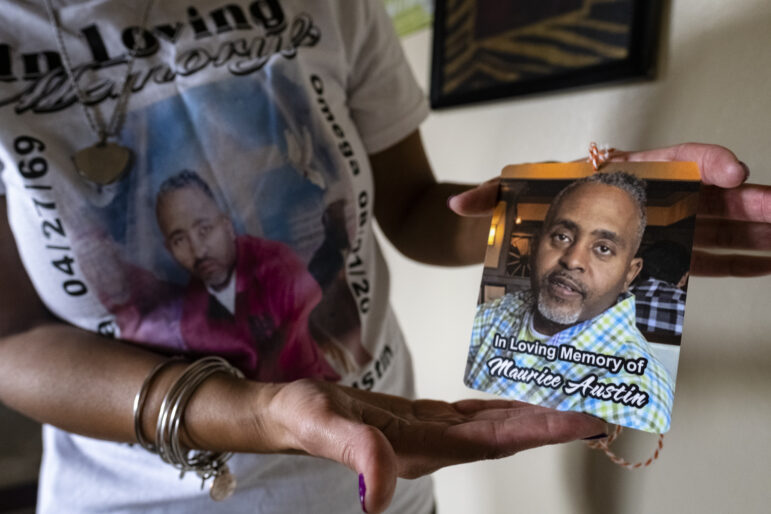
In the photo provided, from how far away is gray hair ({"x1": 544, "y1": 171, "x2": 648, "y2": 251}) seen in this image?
1.01 ft

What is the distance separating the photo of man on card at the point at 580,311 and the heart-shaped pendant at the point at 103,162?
0.30 meters

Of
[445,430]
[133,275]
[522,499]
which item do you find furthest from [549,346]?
[133,275]

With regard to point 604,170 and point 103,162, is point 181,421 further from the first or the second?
point 604,170

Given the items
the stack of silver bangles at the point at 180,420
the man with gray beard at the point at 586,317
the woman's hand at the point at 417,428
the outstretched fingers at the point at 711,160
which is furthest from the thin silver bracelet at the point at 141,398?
the outstretched fingers at the point at 711,160

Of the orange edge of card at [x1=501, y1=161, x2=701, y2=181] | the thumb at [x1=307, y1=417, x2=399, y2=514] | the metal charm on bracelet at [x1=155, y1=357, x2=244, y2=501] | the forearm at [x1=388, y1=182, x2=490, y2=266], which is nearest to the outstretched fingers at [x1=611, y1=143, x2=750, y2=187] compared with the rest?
the orange edge of card at [x1=501, y1=161, x2=701, y2=181]

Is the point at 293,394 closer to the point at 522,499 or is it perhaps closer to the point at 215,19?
the point at 522,499

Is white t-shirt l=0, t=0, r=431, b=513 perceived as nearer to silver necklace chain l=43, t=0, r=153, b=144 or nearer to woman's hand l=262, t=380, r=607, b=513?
silver necklace chain l=43, t=0, r=153, b=144

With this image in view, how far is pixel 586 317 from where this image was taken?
308mm

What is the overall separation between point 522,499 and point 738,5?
36 cm

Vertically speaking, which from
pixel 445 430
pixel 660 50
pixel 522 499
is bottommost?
pixel 522 499

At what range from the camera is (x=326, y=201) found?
0.49m

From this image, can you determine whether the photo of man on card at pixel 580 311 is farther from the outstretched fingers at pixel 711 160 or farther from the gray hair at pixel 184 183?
the gray hair at pixel 184 183

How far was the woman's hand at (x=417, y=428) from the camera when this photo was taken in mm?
284

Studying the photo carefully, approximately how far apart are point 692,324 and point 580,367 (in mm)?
98
